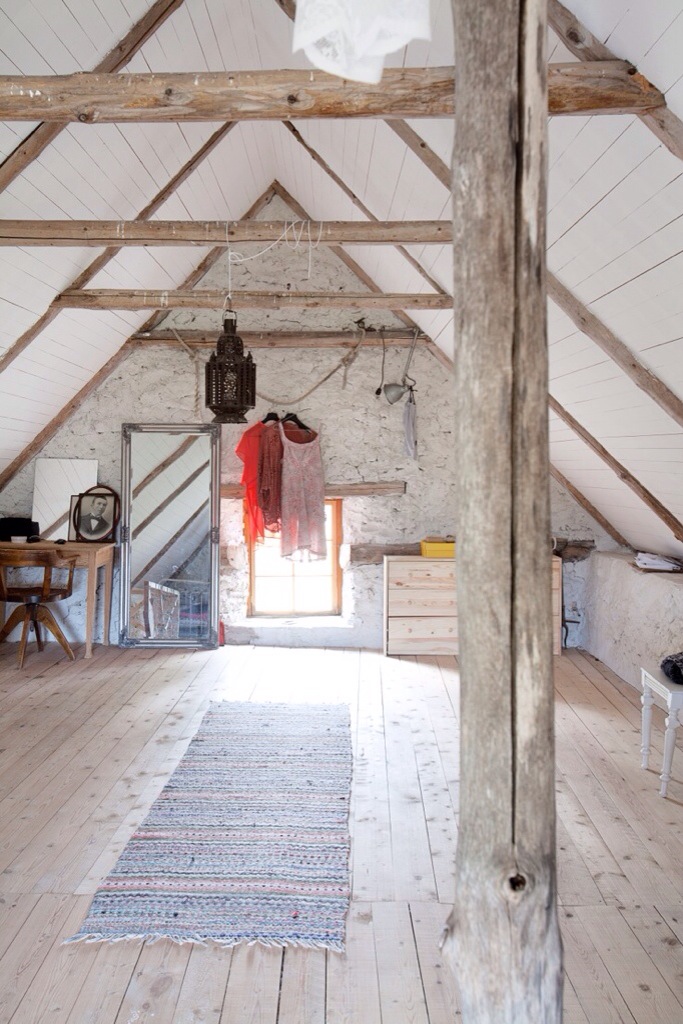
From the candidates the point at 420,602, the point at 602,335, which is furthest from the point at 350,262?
the point at 602,335

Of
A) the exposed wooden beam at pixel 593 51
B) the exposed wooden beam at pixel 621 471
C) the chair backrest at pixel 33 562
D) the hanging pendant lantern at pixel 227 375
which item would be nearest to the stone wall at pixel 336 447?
the chair backrest at pixel 33 562

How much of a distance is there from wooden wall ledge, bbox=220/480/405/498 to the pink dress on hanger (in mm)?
145

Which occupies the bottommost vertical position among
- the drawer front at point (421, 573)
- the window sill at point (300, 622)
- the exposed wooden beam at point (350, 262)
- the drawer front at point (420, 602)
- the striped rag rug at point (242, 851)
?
the striped rag rug at point (242, 851)

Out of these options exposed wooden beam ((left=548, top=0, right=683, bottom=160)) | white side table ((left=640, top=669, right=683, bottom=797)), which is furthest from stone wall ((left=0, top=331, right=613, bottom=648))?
exposed wooden beam ((left=548, top=0, right=683, bottom=160))

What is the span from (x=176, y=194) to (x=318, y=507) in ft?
8.34

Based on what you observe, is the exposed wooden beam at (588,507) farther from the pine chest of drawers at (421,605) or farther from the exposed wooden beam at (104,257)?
the exposed wooden beam at (104,257)

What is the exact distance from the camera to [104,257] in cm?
486

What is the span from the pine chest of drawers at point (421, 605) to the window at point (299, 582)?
71 cm

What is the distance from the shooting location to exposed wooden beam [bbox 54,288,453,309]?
15.8ft

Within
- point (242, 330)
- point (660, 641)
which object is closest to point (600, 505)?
point (660, 641)

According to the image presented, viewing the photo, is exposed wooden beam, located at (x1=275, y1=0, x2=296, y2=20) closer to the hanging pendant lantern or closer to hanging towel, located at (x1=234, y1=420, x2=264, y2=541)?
the hanging pendant lantern

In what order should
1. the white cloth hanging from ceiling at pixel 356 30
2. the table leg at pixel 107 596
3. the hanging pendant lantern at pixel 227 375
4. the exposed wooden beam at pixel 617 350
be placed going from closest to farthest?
the white cloth hanging from ceiling at pixel 356 30
the exposed wooden beam at pixel 617 350
the hanging pendant lantern at pixel 227 375
the table leg at pixel 107 596

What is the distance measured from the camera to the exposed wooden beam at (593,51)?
226 cm

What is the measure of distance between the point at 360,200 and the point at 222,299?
3.49ft
